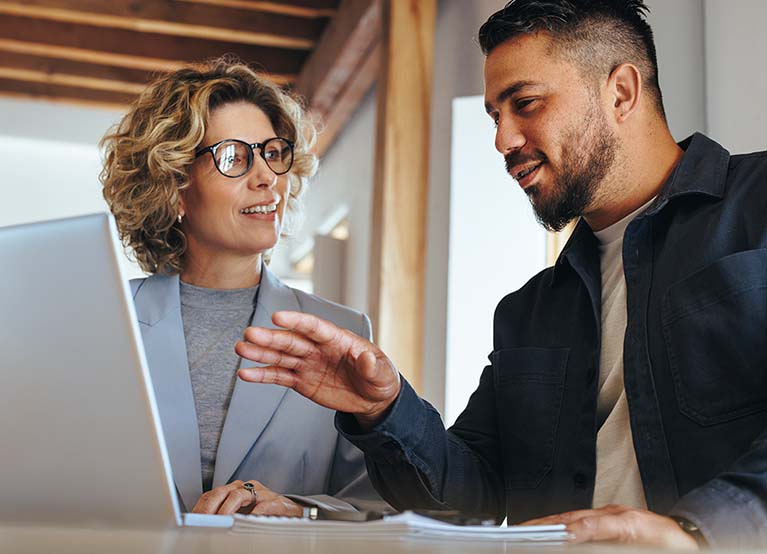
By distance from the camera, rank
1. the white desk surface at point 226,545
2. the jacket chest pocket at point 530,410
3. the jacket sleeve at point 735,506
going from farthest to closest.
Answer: the jacket chest pocket at point 530,410 → the jacket sleeve at point 735,506 → the white desk surface at point 226,545

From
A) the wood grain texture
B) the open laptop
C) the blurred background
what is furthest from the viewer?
the wood grain texture

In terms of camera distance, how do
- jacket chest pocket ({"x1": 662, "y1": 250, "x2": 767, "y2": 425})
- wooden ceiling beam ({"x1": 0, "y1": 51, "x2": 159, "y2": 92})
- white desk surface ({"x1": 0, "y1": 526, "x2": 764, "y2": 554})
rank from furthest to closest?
wooden ceiling beam ({"x1": 0, "y1": 51, "x2": 159, "y2": 92}) → jacket chest pocket ({"x1": 662, "y1": 250, "x2": 767, "y2": 425}) → white desk surface ({"x1": 0, "y1": 526, "x2": 764, "y2": 554})

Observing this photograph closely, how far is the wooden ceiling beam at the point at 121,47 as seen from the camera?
497 cm

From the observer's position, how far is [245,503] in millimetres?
1456

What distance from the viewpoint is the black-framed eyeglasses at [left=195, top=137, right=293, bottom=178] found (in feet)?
6.62

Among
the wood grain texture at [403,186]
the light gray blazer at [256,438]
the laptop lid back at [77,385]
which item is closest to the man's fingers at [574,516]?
the laptop lid back at [77,385]

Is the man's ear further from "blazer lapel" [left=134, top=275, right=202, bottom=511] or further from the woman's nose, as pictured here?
"blazer lapel" [left=134, top=275, right=202, bottom=511]

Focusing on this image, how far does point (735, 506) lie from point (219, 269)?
1.29 metres

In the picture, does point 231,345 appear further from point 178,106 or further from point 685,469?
point 685,469

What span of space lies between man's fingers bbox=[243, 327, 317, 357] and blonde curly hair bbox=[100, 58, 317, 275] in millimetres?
873

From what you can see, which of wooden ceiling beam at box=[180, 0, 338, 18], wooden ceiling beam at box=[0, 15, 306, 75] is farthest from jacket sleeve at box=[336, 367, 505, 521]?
wooden ceiling beam at box=[0, 15, 306, 75]

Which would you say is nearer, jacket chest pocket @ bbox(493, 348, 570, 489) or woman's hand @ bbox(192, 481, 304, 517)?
woman's hand @ bbox(192, 481, 304, 517)

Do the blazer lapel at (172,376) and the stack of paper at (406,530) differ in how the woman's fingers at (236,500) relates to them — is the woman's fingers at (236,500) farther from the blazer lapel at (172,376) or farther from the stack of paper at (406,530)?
the stack of paper at (406,530)

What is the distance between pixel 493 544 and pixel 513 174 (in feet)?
3.60
